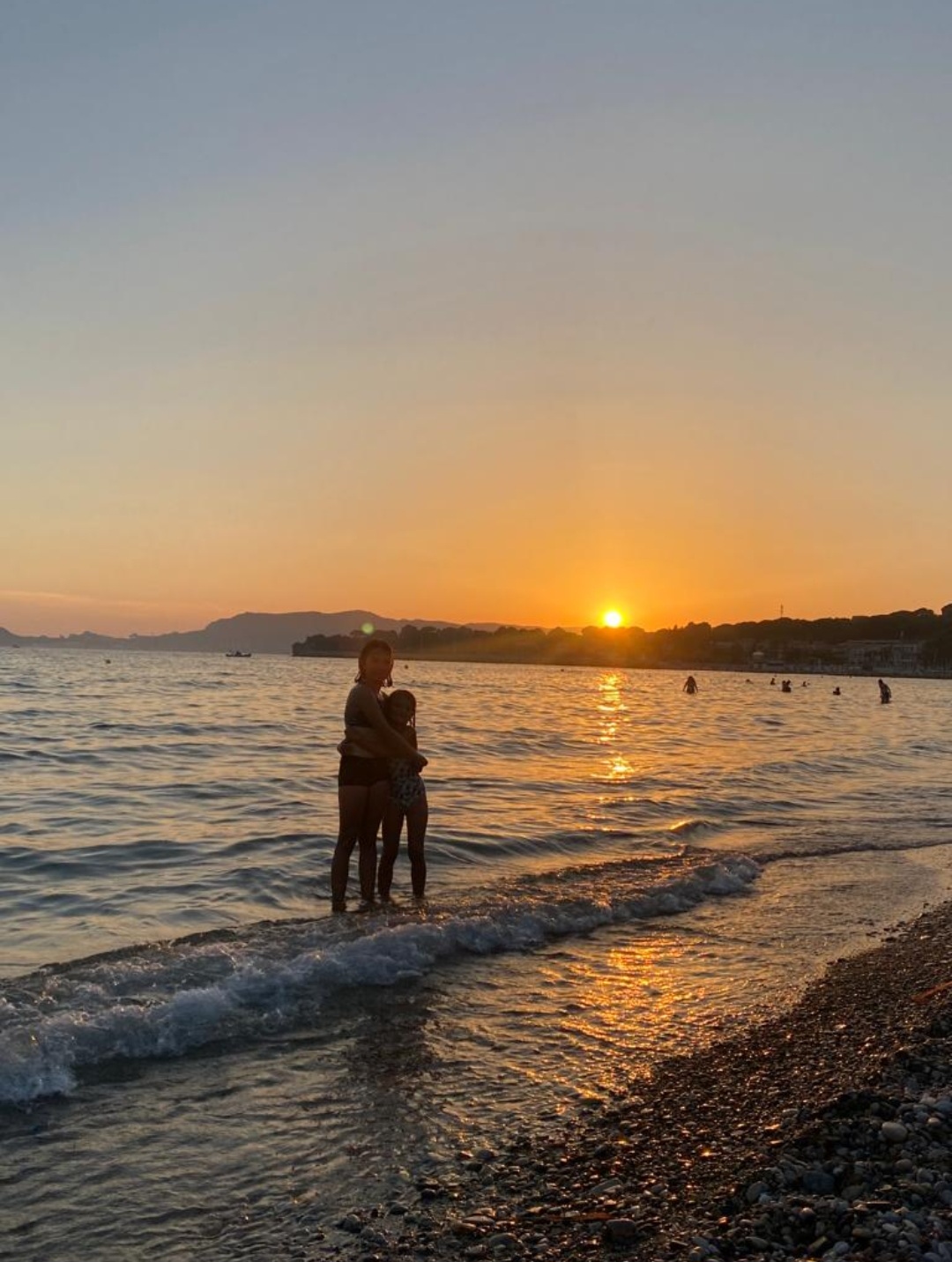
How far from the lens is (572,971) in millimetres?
8125

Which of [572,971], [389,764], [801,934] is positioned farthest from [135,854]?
[801,934]

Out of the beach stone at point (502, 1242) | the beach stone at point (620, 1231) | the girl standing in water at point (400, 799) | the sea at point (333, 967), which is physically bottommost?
the sea at point (333, 967)

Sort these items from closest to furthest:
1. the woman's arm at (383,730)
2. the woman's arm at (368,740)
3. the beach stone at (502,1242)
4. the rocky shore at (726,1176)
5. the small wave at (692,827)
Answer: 1. the rocky shore at (726,1176)
2. the beach stone at (502,1242)
3. the woman's arm at (383,730)
4. the woman's arm at (368,740)
5. the small wave at (692,827)

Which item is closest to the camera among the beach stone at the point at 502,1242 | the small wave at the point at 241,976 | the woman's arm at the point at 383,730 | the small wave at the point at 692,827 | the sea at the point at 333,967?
the beach stone at the point at 502,1242

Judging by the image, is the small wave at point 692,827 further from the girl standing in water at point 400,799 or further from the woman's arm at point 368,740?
the woman's arm at point 368,740

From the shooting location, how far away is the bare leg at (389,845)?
386 inches

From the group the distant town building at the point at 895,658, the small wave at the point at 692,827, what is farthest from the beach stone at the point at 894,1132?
the distant town building at the point at 895,658

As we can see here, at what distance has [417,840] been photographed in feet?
32.8

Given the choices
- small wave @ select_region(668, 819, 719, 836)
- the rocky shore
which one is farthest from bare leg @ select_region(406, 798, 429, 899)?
small wave @ select_region(668, 819, 719, 836)

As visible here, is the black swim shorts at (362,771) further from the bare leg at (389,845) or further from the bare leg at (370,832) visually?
the bare leg at (389,845)

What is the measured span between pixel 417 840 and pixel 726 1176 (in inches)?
235

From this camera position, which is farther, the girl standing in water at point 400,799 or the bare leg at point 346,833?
the girl standing in water at point 400,799

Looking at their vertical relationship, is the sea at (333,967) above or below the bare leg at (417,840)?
below

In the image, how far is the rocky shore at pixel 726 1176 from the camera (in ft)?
12.1
